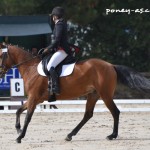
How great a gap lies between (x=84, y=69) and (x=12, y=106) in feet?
22.1

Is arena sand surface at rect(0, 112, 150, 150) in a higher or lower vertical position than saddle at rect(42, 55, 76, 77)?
lower

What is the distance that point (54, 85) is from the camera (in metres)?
10.3

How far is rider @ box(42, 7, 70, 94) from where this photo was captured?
10297 millimetres

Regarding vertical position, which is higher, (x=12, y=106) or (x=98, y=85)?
(x=98, y=85)

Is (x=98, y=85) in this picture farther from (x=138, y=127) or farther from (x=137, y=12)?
(x=137, y=12)

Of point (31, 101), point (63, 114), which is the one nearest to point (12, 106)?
point (63, 114)

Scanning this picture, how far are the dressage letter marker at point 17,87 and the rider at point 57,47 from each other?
20.5 feet

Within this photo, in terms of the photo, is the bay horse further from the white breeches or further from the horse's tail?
the white breeches

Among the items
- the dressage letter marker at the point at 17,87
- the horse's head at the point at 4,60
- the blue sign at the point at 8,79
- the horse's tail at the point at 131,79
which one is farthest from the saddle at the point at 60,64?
the blue sign at the point at 8,79

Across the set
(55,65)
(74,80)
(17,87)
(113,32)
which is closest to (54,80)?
(55,65)

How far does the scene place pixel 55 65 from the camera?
10.4 m

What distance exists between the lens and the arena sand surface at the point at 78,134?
9500 mm

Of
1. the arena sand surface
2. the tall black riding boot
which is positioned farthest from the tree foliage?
the tall black riding boot

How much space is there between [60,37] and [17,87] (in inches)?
262
